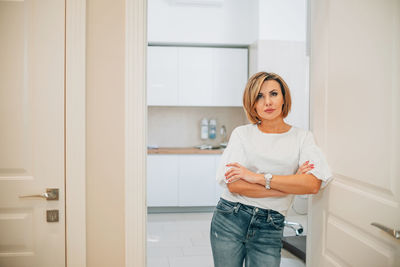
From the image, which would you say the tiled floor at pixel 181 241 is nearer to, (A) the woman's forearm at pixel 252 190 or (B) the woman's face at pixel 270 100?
(A) the woman's forearm at pixel 252 190

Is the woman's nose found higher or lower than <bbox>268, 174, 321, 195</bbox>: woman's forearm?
higher

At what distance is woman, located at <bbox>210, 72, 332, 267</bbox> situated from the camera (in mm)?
1537

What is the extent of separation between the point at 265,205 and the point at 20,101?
4.15 feet

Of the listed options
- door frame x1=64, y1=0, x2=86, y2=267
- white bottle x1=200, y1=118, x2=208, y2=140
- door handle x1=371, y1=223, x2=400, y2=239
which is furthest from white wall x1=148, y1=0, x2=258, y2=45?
door handle x1=371, y1=223, x2=400, y2=239

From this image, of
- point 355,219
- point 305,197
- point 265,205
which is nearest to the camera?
point 355,219

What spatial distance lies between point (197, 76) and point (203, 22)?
0.71 m

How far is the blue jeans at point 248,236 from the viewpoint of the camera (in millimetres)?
1592

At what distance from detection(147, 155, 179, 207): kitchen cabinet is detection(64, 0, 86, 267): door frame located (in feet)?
9.18

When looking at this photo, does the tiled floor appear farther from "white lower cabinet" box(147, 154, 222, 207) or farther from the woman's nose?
the woman's nose

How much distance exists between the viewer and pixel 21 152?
1694 millimetres

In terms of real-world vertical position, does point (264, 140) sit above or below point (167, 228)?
above

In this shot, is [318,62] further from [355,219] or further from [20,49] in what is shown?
[20,49]

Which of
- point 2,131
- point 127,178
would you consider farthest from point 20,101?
point 127,178

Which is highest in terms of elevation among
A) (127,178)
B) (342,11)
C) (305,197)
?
(342,11)
